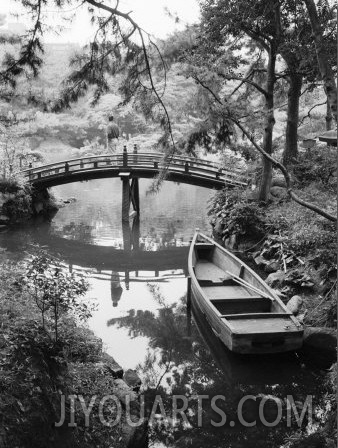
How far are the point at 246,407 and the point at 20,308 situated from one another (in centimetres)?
351

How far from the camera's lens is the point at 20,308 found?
5.16 m

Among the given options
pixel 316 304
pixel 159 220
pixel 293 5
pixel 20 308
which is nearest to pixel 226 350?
pixel 316 304

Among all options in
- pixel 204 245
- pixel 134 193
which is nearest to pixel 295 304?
pixel 204 245

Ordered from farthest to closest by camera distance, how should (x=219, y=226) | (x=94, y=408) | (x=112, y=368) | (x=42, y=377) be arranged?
(x=219, y=226) < (x=112, y=368) < (x=94, y=408) < (x=42, y=377)

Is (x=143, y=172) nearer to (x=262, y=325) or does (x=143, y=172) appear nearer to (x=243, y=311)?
(x=243, y=311)

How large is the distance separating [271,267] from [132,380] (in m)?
5.51

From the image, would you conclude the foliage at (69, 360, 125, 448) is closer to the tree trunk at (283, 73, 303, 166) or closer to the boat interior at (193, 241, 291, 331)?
the boat interior at (193, 241, 291, 331)

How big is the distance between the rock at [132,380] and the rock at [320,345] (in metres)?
2.82

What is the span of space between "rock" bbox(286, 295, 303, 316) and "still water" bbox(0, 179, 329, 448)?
106 centimetres

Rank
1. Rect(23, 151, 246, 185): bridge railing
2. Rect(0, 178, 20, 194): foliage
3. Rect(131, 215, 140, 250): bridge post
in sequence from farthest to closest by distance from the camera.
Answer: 1. Rect(0, 178, 20, 194): foliage
2. Rect(23, 151, 246, 185): bridge railing
3. Rect(131, 215, 140, 250): bridge post

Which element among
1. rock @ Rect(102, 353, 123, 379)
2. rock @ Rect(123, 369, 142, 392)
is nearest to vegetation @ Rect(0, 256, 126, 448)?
rock @ Rect(102, 353, 123, 379)

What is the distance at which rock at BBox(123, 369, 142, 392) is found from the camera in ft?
21.1

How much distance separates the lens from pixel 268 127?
12375 millimetres

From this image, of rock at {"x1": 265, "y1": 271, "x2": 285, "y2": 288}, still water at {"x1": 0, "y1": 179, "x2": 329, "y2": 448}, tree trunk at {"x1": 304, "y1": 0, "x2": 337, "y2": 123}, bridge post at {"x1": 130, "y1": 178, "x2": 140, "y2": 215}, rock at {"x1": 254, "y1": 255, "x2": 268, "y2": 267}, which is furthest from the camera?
bridge post at {"x1": 130, "y1": 178, "x2": 140, "y2": 215}
